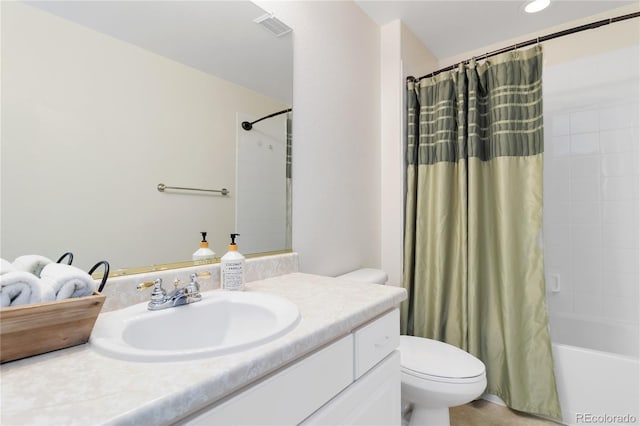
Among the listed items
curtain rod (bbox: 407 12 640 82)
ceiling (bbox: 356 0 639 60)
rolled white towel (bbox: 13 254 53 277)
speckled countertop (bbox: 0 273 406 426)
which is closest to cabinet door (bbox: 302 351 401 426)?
speckled countertop (bbox: 0 273 406 426)

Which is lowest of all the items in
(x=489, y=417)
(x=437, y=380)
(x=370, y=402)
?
(x=489, y=417)

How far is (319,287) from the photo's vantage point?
106cm

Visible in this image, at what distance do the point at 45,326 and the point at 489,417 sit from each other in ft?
6.50

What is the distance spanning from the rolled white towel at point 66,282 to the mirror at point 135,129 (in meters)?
0.19

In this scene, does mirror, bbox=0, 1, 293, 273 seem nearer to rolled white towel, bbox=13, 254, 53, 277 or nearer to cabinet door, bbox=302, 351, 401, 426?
rolled white towel, bbox=13, 254, 53, 277

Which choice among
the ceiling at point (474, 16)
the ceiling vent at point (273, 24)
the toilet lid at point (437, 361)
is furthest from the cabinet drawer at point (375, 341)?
the ceiling at point (474, 16)

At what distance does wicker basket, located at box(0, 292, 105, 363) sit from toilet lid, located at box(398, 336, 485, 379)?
1.18 m

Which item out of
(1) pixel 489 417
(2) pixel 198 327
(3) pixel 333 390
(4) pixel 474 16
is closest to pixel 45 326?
(2) pixel 198 327

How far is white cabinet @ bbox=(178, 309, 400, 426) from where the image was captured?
54 centimetres

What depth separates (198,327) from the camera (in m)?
0.85

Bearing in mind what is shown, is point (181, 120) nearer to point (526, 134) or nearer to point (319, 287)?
point (319, 287)

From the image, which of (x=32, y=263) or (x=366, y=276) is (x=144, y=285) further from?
(x=366, y=276)

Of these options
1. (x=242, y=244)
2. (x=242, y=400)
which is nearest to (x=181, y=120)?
(x=242, y=244)

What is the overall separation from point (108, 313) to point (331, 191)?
3.51 feet
